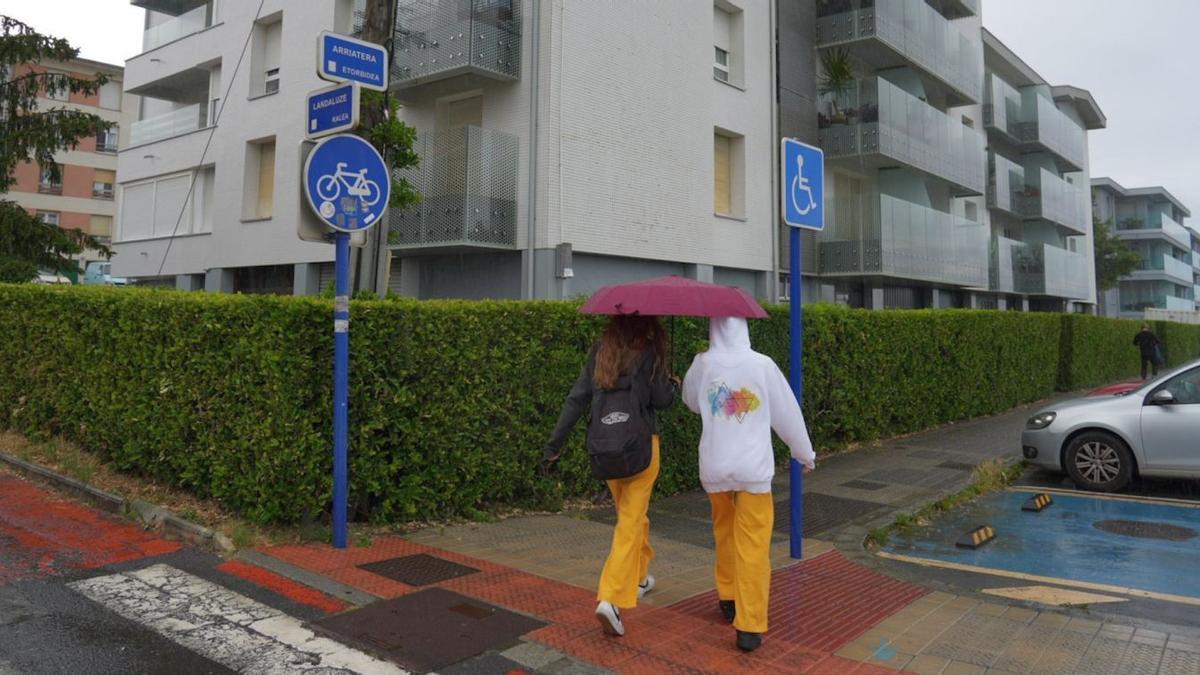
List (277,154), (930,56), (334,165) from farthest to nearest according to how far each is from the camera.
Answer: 1. (930,56)
2. (277,154)
3. (334,165)

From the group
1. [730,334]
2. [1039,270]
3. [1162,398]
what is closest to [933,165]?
[1039,270]

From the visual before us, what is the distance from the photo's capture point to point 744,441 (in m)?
4.21

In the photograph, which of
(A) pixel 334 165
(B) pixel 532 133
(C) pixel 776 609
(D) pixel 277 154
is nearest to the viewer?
(C) pixel 776 609

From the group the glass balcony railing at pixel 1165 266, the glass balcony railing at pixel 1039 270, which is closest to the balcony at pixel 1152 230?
the glass balcony railing at pixel 1165 266

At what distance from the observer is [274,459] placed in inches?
229

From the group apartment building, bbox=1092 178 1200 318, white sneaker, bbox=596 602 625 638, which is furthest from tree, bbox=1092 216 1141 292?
white sneaker, bbox=596 602 625 638

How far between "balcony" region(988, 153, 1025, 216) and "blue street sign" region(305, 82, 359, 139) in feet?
92.7

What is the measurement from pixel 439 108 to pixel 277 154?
4.77m

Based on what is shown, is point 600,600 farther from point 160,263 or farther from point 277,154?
point 160,263

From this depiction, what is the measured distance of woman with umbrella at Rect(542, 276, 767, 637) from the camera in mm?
4250

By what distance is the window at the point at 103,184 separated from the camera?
4669cm

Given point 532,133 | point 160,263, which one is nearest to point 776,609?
point 532,133

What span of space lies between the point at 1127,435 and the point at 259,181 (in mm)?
18070

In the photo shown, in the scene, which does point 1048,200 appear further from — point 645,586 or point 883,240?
point 645,586
